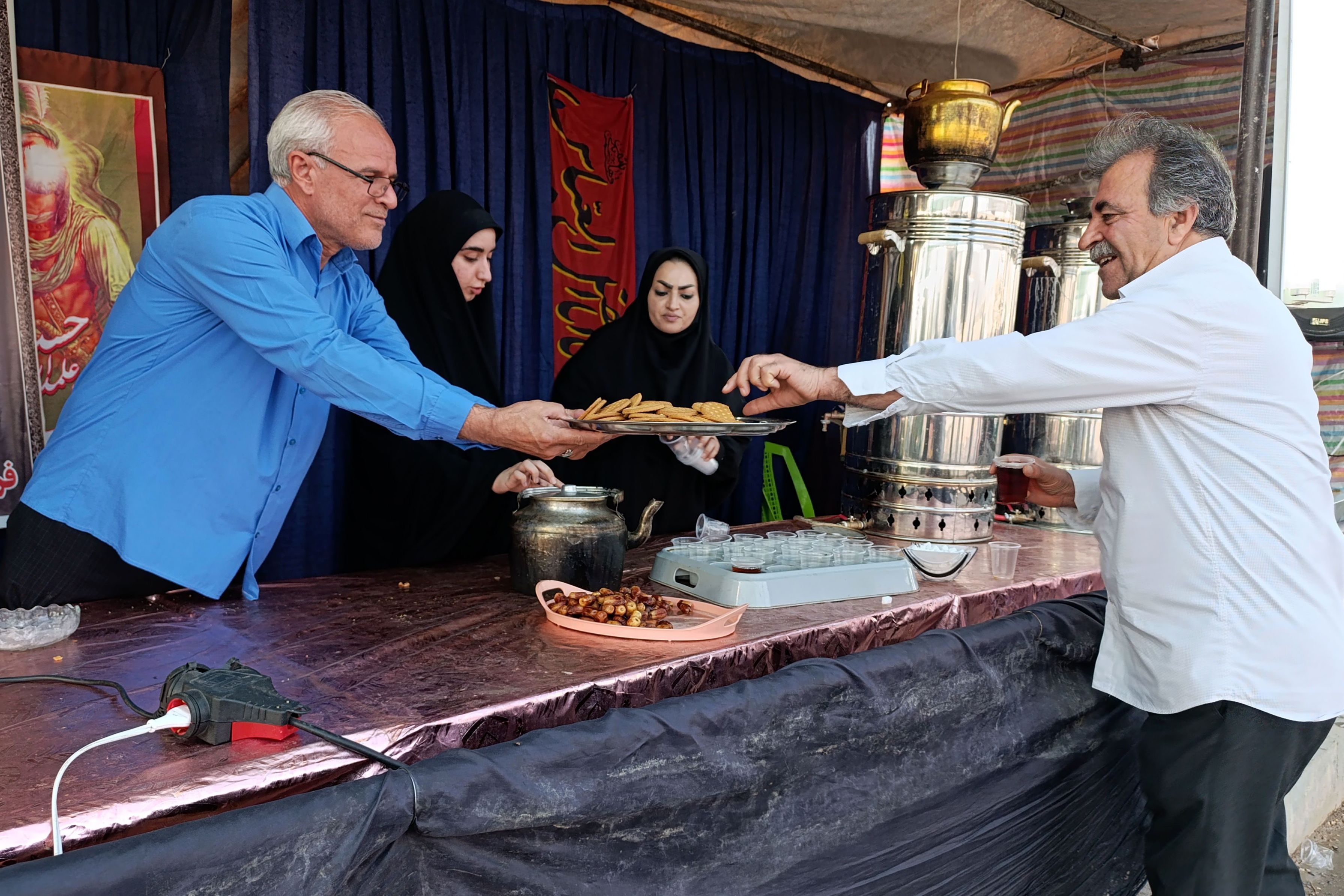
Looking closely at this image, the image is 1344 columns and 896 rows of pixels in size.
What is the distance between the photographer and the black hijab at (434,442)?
10.0 feet

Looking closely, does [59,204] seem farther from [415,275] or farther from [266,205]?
[266,205]

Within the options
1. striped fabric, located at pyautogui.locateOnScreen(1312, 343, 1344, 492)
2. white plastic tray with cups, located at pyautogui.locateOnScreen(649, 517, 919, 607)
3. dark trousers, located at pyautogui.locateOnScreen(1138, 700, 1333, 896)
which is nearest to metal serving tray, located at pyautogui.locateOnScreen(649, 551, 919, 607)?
white plastic tray with cups, located at pyautogui.locateOnScreen(649, 517, 919, 607)

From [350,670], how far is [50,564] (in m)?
0.79

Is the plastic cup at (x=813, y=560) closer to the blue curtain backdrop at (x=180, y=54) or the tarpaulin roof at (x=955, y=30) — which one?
the blue curtain backdrop at (x=180, y=54)

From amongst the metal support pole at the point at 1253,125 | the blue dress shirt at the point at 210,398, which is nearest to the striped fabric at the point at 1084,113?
the metal support pole at the point at 1253,125

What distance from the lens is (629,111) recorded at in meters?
4.28

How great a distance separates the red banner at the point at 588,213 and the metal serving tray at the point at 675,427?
2.34 meters

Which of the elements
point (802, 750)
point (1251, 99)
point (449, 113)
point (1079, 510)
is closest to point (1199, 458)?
point (1079, 510)

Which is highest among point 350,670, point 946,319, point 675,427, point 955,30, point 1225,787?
point 955,30

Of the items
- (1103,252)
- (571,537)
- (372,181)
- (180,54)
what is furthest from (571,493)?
(180,54)

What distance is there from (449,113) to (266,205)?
2003mm

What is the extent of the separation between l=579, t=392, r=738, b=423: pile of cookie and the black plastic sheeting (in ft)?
1.96

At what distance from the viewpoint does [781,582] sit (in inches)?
79.4

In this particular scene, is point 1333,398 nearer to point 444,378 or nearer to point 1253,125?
point 1253,125
